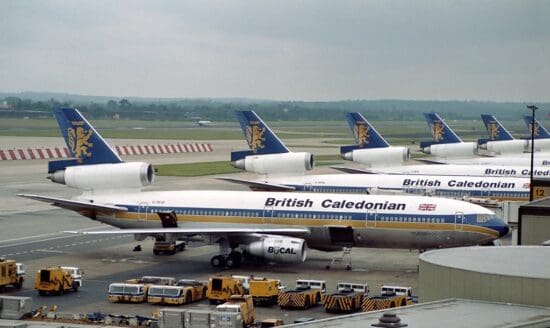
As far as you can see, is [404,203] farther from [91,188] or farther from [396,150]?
[396,150]

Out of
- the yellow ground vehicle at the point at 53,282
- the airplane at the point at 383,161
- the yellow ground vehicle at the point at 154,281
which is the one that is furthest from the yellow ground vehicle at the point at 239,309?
the airplane at the point at 383,161

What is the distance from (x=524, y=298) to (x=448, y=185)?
49035mm

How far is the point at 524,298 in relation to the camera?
30141mm

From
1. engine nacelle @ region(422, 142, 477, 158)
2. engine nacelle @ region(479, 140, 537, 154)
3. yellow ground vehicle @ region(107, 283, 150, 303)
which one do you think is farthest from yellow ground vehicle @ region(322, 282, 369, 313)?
engine nacelle @ region(479, 140, 537, 154)

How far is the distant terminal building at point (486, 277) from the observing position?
30.0 meters

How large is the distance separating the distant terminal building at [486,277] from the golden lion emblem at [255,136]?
136 ft

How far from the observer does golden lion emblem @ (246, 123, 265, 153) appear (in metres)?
76.2

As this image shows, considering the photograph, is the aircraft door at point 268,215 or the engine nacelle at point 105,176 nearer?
the aircraft door at point 268,215

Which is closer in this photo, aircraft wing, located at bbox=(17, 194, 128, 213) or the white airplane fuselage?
the white airplane fuselage

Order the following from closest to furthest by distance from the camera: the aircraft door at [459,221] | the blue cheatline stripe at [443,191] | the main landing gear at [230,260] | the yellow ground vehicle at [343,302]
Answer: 1. the yellow ground vehicle at [343,302]
2. the aircraft door at [459,221]
3. the main landing gear at [230,260]
4. the blue cheatline stripe at [443,191]

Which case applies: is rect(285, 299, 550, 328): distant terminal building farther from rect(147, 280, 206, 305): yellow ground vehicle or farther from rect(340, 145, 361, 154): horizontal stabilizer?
rect(340, 145, 361, 154): horizontal stabilizer

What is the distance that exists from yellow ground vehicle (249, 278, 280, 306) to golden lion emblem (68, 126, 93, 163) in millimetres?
19779

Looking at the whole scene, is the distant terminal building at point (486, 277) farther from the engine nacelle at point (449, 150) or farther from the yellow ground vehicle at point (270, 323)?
the engine nacelle at point (449, 150)

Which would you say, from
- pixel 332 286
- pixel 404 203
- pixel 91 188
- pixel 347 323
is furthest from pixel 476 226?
pixel 347 323
